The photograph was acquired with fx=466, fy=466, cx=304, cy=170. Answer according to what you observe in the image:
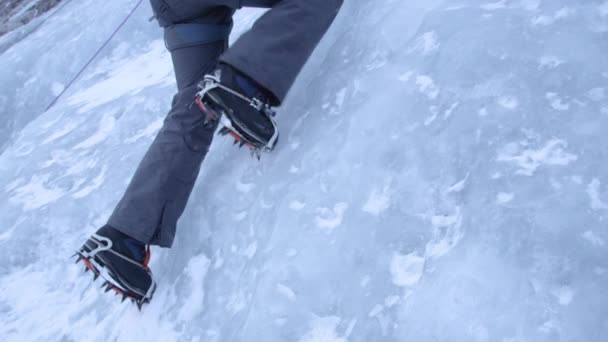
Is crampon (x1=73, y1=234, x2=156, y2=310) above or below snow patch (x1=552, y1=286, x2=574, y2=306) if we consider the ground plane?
below

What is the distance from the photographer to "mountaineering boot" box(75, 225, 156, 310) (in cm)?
182

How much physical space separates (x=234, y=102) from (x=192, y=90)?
1.00 feet

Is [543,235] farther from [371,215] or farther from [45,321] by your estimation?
[45,321]

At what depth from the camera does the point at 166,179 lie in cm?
190

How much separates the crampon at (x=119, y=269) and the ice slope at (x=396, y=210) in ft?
0.27

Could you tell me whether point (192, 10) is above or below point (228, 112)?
above

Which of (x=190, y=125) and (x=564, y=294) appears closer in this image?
(x=564, y=294)

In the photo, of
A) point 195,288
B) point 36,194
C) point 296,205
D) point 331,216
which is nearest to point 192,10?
point 296,205

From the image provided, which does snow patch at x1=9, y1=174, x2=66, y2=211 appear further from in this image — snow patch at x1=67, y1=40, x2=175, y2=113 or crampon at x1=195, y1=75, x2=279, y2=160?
crampon at x1=195, y1=75, x2=279, y2=160

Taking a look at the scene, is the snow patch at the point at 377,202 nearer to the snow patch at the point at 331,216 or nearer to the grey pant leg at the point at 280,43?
the snow patch at the point at 331,216

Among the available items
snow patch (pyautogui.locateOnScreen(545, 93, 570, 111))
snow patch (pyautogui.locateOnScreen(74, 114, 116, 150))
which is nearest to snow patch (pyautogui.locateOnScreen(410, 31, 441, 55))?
snow patch (pyautogui.locateOnScreen(545, 93, 570, 111))

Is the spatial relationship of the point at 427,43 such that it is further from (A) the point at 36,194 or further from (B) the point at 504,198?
(A) the point at 36,194

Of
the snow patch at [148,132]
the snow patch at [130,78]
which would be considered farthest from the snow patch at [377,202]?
the snow patch at [130,78]

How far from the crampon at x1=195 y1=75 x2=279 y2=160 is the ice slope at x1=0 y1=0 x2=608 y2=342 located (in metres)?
0.15
